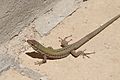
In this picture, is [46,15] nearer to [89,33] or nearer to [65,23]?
[65,23]

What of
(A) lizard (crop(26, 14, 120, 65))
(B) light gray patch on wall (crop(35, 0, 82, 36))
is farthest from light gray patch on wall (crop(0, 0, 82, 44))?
(A) lizard (crop(26, 14, 120, 65))

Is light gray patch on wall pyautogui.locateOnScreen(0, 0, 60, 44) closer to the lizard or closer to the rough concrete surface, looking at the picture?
the rough concrete surface

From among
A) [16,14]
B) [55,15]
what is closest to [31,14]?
[16,14]

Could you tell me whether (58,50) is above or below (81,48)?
above

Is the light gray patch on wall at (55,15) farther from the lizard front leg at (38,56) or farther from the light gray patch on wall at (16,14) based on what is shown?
the lizard front leg at (38,56)

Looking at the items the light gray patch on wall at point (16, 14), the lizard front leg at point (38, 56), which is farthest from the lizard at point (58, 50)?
the light gray patch on wall at point (16, 14)

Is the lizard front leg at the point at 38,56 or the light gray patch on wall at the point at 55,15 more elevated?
the light gray patch on wall at the point at 55,15

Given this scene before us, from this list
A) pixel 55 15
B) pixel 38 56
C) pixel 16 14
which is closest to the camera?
pixel 16 14

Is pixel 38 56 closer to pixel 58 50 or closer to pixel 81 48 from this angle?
pixel 58 50

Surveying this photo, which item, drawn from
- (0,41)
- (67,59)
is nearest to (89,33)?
(67,59)
